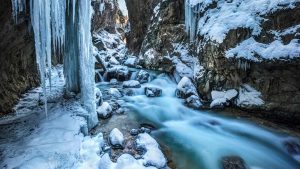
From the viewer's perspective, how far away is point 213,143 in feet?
19.8

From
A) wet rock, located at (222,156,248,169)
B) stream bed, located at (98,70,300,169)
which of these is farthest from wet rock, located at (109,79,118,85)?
wet rock, located at (222,156,248,169)

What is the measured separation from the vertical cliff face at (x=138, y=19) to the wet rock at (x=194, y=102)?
46.5ft

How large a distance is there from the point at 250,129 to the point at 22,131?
5.56 metres

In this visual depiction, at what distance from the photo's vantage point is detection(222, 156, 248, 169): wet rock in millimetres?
4684

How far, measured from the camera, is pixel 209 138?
6352 millimetres

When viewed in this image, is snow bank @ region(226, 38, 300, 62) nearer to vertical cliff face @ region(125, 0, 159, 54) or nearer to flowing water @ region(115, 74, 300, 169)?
flowing water @ region(115, 74, 300, 169)

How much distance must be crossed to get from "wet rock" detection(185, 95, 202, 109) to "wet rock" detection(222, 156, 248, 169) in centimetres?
336

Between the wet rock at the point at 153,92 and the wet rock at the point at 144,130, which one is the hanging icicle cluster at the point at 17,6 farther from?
the wet rock at the point at 153,92

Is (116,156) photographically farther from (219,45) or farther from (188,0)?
(188,0)

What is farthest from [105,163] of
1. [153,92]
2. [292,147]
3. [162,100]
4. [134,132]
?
[153,92]

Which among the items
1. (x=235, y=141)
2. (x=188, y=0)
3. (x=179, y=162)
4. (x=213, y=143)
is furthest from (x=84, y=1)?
(x=188, y=0)

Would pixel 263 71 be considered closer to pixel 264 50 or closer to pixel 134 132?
pixel 264 50

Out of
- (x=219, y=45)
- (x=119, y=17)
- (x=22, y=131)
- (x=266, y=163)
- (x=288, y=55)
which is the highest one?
(x=119, y=17)

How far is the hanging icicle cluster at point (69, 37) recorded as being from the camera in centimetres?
470
